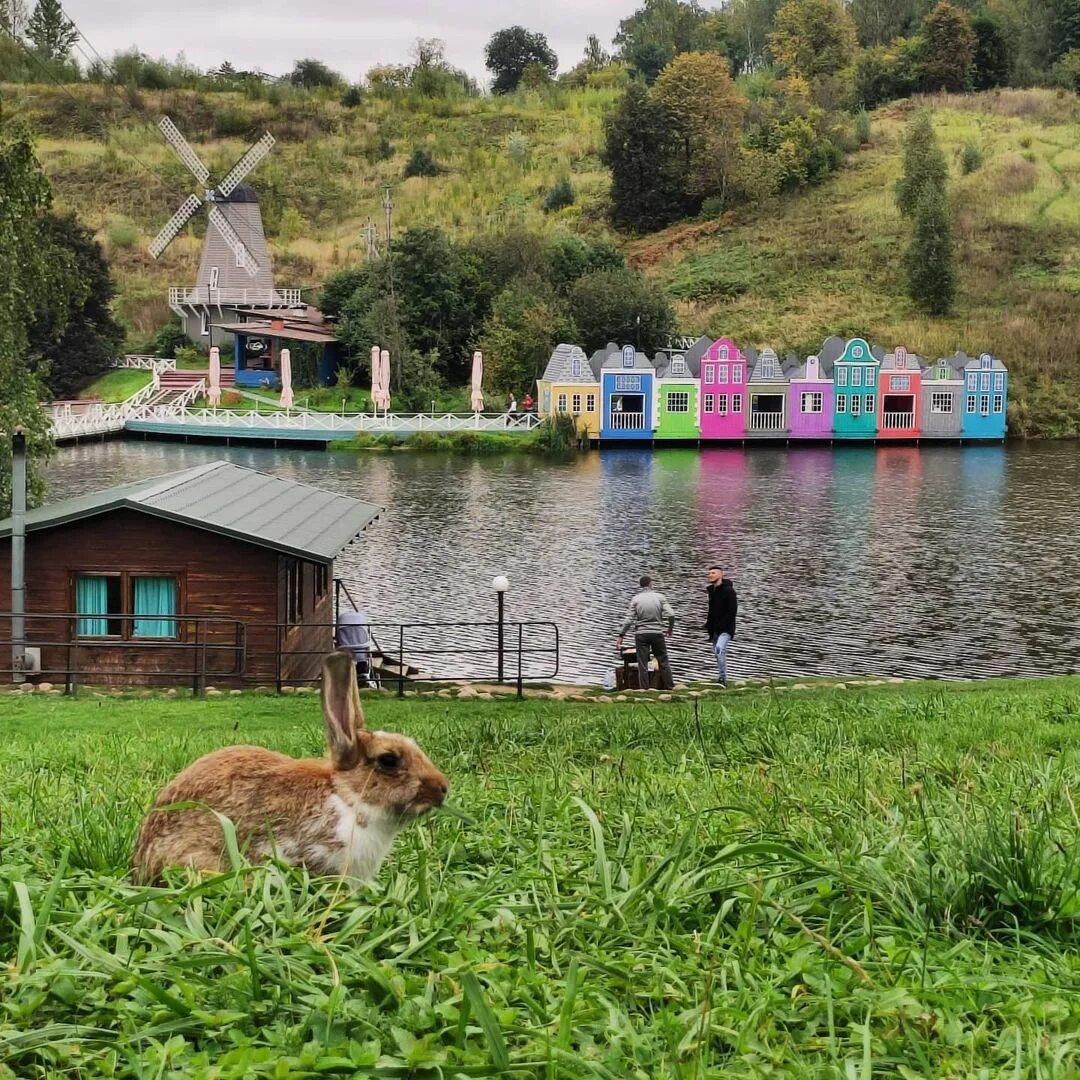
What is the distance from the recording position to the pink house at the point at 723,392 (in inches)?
2506

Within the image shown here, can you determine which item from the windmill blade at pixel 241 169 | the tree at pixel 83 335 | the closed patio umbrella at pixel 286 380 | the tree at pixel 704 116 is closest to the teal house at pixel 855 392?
the closed patio umbrella at pixel 286 380

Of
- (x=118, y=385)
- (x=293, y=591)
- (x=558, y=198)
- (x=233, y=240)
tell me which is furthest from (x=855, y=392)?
(x=293, y=591)

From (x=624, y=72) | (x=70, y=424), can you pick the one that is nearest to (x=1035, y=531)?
(x=70, y=424)

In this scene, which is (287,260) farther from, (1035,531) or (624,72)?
(1035,531)

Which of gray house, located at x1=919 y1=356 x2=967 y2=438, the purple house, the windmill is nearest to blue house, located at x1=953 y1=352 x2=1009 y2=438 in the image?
gray house, located at x1=919 y1=356 x2=967 y2=438

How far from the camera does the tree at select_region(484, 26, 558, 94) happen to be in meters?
139

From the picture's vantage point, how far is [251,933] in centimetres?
262

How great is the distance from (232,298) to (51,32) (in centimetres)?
5717

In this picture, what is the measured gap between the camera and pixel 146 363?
75.6 meters

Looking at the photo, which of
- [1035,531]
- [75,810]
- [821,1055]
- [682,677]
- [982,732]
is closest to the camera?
[821,1055]

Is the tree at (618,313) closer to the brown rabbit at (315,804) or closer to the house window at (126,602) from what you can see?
the house window at (126,602)

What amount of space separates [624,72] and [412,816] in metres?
133

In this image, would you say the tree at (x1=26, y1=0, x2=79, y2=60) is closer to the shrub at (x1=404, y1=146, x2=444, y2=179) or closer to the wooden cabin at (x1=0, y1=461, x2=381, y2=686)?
the shrub at (x1=404, y1=146, x2=444, y2=179)

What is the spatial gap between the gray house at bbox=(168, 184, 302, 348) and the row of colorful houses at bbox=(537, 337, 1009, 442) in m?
21.8
